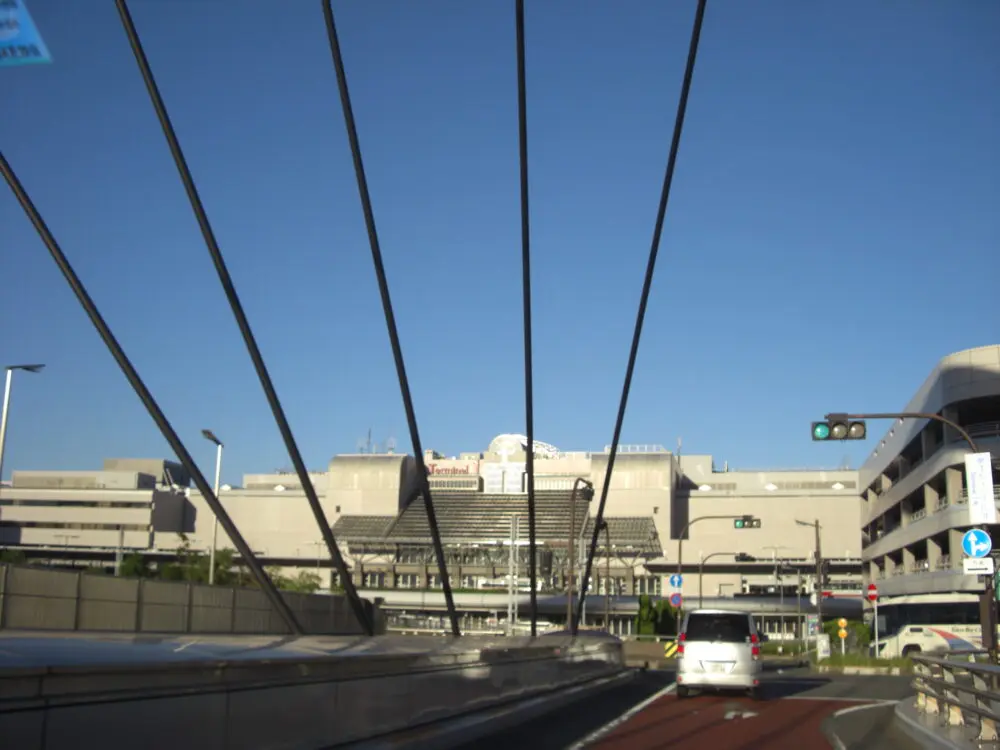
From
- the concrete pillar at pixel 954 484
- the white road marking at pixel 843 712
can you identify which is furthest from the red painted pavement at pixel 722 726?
the concrete pillar at pixel 954 484

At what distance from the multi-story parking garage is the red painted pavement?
96.4 ft

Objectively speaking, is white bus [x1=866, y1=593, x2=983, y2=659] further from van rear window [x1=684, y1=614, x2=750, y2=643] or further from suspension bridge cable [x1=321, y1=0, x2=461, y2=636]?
suspension bridge cable [x1=321, y1=0, x2=461, y2=636]

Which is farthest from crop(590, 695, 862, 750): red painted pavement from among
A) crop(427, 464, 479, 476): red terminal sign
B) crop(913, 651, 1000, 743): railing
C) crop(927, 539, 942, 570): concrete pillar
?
crop(427, 464, 479, 476): red terminal sign

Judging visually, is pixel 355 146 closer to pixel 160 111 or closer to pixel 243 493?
pixel 160 111

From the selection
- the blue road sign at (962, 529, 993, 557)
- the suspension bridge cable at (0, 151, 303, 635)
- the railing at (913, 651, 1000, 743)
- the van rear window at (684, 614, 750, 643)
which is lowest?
the railing at (913, 651, 1000, 743)

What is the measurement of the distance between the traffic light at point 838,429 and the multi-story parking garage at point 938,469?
2597 centimetres

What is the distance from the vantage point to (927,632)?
5056cm

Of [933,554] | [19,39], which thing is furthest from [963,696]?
[933,554]

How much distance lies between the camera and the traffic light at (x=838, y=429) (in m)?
22.9

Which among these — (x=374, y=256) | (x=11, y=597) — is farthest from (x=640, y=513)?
(x=374, y=256)

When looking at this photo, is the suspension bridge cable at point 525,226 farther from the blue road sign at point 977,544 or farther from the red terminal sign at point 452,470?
the red terminal sign at point 452,470

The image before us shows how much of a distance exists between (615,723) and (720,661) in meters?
6.47

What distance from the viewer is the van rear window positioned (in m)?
21.2

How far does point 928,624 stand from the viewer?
190ft
